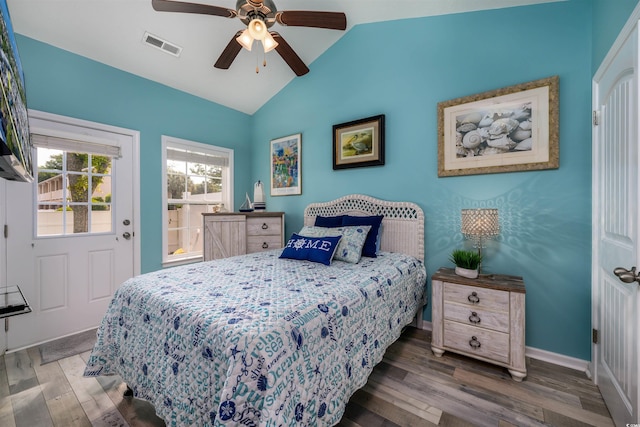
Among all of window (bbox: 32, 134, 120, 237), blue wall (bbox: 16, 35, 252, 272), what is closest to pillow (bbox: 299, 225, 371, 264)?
blue wall (bbox: 16, 35, 252, 272)

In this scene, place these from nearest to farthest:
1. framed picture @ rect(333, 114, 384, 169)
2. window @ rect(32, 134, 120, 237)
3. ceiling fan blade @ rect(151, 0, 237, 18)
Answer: ceiling fan blade @ rect(151, 0, 237, 18) → window @ rect(32, 134, 120, 237) → framed picture @ rect(333, 114, 384, 169)

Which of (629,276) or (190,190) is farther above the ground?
(190,190)

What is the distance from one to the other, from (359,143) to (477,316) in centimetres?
198

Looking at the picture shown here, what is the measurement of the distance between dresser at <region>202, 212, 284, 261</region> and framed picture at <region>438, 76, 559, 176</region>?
2040 mm

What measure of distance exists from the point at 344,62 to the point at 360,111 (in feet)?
2.08

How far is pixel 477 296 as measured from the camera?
195cm

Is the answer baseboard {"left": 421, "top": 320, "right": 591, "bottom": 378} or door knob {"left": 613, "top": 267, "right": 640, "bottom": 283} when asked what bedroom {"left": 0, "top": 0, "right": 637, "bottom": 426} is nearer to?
baseboard {"left": 421, "top": 320, "right": 591, "bottom": 378}

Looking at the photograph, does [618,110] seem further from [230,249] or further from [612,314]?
[230,249]

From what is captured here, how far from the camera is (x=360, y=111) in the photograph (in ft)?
9.84

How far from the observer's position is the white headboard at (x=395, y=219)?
2.59 meters

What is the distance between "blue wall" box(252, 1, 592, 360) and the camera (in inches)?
76.9

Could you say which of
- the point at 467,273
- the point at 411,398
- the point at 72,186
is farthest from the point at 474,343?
the point at 72,186

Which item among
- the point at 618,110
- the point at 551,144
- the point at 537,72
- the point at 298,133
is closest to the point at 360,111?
the point at 298,133

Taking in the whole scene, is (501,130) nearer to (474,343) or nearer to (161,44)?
(474,343)
